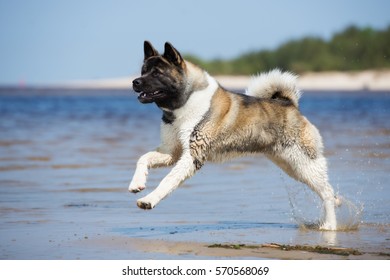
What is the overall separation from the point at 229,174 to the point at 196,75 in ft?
12.0

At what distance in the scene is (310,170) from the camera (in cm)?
745

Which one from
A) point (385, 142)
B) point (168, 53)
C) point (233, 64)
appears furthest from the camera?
point (233, 64)

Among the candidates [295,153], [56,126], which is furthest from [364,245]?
[56,126]

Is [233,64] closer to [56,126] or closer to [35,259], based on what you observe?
[56,126]

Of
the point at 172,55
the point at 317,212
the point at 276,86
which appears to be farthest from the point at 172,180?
the point at 317,212

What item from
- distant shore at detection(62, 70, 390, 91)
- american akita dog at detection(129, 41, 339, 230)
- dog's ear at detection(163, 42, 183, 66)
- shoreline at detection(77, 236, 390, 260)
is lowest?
shoreline at detection(77, 236, 390, 260)

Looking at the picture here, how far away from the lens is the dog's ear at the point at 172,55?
680cm

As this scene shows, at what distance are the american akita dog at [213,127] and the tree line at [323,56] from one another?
33.5 metres

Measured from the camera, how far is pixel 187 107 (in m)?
6.92

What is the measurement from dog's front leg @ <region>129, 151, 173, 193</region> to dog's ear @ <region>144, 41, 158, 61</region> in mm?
784

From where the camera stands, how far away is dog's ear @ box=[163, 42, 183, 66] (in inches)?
268

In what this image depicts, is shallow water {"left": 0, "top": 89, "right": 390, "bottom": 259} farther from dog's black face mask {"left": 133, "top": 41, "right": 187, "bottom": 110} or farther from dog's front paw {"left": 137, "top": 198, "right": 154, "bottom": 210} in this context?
dog's black face mask {"left": 133, "top": 41, "right": 187, "bottom": 110}

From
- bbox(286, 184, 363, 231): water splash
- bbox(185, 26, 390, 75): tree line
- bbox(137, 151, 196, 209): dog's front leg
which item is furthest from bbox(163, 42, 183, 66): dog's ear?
bbox(185, 26, 390, 75): tree line

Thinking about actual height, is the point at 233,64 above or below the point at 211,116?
above
